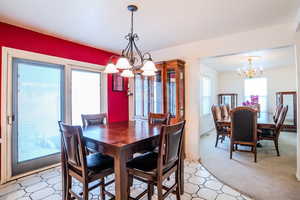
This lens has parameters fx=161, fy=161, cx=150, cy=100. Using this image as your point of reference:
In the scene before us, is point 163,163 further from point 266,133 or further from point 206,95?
point 206,95

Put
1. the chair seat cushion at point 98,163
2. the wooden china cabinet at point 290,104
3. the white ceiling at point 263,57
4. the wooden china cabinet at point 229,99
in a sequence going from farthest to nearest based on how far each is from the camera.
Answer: the wooden china cabinet at point 229,99
the wooden china cabinet at point 290,104
the white ceiling at point 263,57
the chair seat cushion at point 98,163

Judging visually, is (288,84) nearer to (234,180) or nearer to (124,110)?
(234,180)

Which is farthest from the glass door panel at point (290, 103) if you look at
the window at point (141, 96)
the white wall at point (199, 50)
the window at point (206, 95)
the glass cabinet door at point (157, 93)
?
the window at point (141, 96)

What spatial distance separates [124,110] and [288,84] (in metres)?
6.15

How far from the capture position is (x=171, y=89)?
134 inches

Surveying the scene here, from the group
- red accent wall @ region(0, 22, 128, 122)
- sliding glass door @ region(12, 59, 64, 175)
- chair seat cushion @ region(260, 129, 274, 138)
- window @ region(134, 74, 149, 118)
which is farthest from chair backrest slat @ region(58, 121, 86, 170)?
chair seat cushion @ region(260, 129, 274, 138)

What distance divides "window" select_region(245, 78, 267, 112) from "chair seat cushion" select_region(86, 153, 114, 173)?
22.0 ft

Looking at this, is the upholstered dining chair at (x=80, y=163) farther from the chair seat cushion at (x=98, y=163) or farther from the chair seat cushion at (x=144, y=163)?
the chair seat cushion at (x=144, y=163)

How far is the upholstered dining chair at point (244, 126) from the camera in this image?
125 inches

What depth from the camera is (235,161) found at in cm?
318

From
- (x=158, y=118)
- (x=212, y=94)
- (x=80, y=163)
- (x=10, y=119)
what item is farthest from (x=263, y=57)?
(x=10, y=119)

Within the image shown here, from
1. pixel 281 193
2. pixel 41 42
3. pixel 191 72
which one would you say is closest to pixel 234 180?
pixel 281 193

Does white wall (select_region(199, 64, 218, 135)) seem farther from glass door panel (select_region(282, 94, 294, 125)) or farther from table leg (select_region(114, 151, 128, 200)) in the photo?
table leg (select_region(114, 151, 128, 200))

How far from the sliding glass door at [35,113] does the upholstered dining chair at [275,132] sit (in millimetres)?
4296
